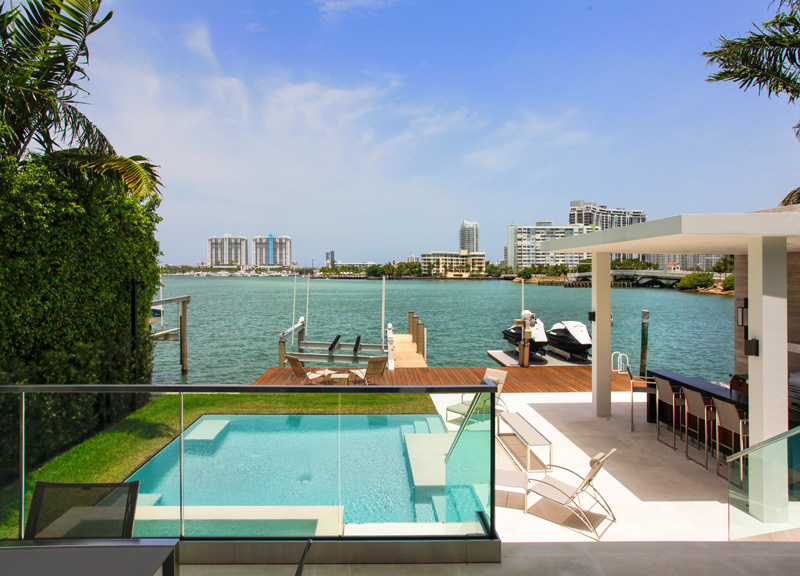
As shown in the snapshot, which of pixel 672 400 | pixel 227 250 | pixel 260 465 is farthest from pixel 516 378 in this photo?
pixel 227 250

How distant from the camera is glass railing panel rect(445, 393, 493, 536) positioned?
3.06m

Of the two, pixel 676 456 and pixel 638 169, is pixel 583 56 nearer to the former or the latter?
pixel 638 169

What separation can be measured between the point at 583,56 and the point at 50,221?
25.6 meters

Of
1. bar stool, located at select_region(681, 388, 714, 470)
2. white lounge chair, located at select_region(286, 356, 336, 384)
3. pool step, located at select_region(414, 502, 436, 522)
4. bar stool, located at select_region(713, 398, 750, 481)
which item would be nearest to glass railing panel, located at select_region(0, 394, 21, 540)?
pool step, located at select_region(414, 502, 436, 522)

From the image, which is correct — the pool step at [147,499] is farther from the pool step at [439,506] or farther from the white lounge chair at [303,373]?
the white lounge chair at [303,373]

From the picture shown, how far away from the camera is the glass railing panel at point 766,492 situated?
3.61 m

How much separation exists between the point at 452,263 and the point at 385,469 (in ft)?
490

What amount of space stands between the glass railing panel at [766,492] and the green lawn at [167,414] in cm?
272

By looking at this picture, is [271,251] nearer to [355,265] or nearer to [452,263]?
[355,265]

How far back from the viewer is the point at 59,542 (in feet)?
8.02

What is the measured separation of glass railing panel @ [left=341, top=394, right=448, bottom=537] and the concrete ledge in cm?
8

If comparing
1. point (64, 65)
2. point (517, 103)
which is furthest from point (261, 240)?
point (64, 65)

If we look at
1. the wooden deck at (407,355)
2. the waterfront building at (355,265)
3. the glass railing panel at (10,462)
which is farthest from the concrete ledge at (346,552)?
the waterfront building at (355,265)

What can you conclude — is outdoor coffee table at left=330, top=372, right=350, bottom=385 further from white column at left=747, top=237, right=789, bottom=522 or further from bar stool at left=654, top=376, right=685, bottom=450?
white column at left=747, top=237, right=789, bottom=522
